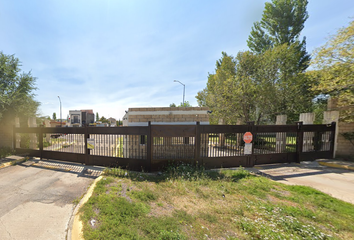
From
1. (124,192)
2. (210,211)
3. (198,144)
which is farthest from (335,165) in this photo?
(124,192)

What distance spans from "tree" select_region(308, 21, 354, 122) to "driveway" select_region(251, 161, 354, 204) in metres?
3.89

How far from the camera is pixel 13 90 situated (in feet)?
30.9

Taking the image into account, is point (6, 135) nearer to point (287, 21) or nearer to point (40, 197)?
point (40, 197)

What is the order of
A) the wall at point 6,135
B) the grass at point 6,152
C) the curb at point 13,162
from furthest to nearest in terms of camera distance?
the wall at point 6,135 < the grass at point 6,152 < the curb at point 13,162

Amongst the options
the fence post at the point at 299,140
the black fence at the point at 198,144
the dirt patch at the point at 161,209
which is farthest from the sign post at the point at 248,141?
the dirt patch at the point at 161,209

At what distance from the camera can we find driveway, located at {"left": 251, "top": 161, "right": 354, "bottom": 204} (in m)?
4.74

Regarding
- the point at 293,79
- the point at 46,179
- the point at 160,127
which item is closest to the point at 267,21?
the point at 293,79

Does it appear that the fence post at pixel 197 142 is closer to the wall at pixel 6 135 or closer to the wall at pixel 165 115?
the wall at pixel 165 115

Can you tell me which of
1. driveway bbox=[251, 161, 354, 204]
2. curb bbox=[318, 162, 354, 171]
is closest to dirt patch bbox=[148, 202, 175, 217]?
driveway bbox=[251, 161, 354, 204]

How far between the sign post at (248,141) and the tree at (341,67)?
5.51 metres

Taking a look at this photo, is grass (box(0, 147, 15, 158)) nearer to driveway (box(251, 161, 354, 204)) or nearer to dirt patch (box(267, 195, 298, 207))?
dirt patch (box(267, 195, 298, 207))

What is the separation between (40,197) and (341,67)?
1377 centimetres

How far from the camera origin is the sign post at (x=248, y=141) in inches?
264

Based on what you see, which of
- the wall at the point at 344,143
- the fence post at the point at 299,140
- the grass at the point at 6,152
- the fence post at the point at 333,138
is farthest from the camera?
the fence post at the point at 333,138
